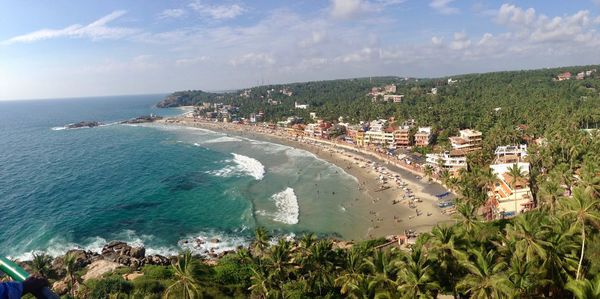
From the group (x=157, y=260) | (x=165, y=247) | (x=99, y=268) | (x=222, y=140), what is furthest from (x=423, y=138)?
(x=99, y=268)

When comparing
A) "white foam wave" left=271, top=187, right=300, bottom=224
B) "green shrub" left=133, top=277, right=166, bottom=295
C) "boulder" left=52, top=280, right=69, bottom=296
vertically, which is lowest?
"white foam wave" left=271, top=187, right=300, bottom=224

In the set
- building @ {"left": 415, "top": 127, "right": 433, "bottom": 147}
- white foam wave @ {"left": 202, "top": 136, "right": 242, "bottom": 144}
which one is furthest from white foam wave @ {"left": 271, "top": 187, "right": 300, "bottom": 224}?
white foam wave @ {"left": 202, "top": 136, "right": 242, "bottom": 144}

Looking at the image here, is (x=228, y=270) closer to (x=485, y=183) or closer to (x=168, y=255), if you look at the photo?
(x=168, y=255)

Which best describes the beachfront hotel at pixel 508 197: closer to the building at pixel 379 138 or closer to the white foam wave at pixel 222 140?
the building at pixel 379 138

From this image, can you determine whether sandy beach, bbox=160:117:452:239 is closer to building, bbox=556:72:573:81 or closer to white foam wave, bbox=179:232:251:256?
white foam wave, bbox=179:232:251:256

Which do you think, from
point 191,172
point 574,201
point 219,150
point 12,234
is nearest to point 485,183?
point 574,201

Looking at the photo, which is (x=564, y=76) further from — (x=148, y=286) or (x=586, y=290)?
(x=148, y=286)
